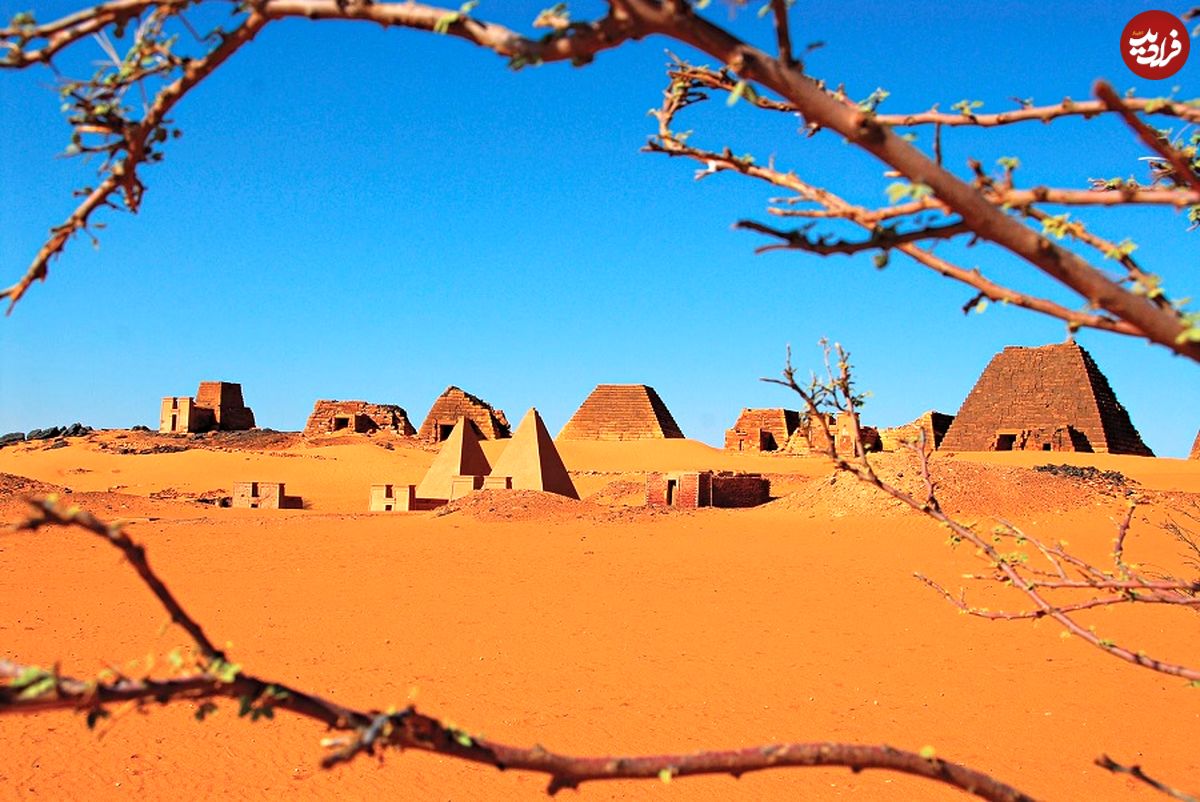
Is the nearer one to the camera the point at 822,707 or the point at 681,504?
the point at 822,707

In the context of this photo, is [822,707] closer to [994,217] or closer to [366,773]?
[366,773]

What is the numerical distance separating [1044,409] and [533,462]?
107ft

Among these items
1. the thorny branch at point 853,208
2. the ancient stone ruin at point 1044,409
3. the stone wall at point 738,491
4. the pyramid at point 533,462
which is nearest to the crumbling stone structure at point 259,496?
the pyramid at point 533,462

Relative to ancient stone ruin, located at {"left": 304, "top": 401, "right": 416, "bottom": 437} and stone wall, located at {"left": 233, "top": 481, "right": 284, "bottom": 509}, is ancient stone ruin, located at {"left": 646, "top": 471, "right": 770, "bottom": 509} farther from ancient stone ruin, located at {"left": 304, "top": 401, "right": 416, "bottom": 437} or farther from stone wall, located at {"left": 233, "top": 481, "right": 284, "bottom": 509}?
ancient stone ruin, located at {"left": 304, "top": 401, "right": 416, "bottom": 437}

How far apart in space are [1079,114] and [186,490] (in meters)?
34.0

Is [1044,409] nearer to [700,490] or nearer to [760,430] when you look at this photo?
[760,430]

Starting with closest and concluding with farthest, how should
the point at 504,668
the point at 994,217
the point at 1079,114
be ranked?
the point at 994,217
the point at 1079,114
the point at 504,668

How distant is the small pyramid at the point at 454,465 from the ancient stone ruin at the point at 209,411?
39733mm

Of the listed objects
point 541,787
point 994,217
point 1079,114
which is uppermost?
point 1079,114

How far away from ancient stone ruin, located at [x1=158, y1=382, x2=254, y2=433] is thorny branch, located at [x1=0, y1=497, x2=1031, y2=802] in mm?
62185

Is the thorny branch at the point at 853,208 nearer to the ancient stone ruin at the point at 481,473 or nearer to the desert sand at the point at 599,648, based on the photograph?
the desert sand at the point at 599,648

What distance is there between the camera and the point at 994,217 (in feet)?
5.80

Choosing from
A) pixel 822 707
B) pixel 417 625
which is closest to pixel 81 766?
pixel 417 625

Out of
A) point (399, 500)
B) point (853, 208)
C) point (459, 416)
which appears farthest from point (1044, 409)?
point (853, 208)
